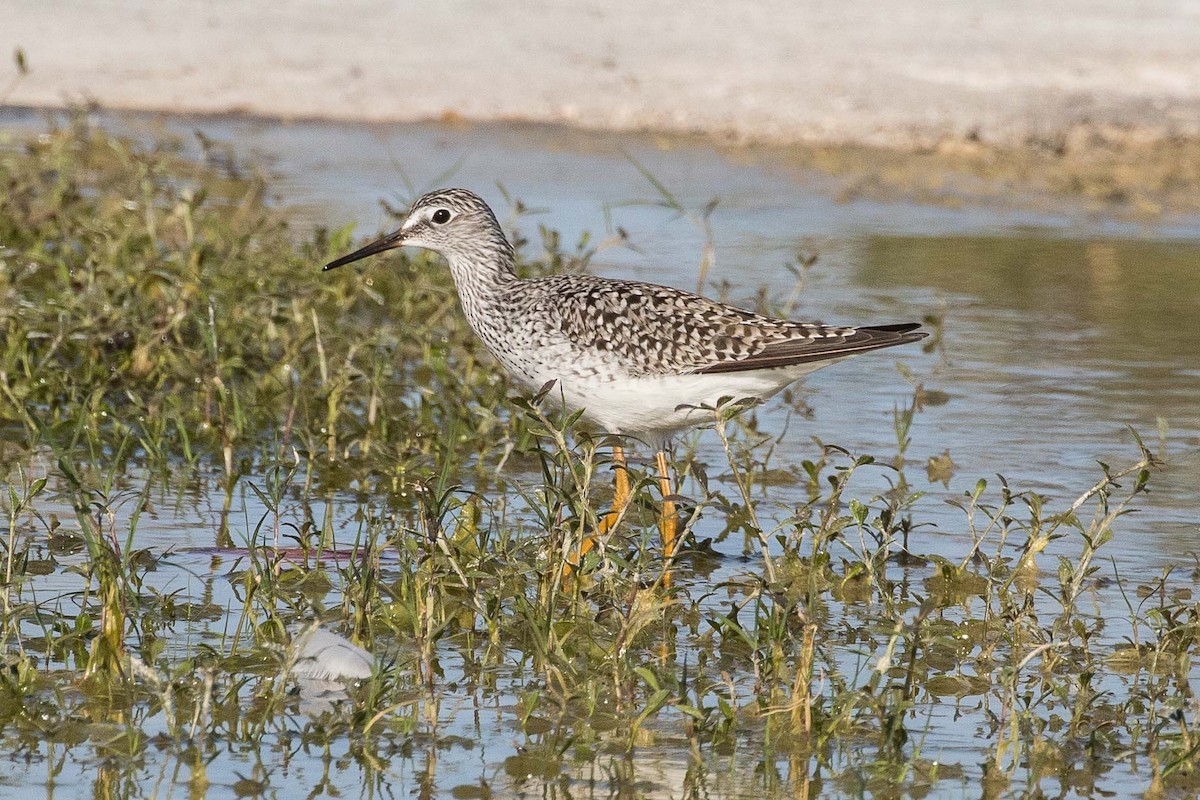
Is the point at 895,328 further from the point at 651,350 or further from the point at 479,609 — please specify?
the point at 479,609

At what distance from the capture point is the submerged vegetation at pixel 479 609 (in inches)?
173

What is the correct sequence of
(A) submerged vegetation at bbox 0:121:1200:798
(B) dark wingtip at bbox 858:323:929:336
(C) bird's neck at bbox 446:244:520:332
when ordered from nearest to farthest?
(A) submerged vegetation at bbox 0:121:1200:798 → (B) dark wingtip at bbox 858:323:929:336 → (C) bird's neck at bbox 446:244:520:332

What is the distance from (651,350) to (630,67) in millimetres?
9005

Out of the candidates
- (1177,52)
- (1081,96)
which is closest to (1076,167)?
(1081,96)

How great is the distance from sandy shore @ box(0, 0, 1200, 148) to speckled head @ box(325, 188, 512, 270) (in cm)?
735

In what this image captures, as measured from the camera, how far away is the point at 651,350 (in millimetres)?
6258

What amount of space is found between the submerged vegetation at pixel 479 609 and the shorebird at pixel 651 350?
36 cm

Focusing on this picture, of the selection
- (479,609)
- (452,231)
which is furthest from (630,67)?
(479,609)

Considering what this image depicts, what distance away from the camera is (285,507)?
21.5ft

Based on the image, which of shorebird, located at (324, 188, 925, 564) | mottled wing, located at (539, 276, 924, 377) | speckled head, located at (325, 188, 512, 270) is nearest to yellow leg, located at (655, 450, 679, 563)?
shorebird, located at (324, 188, 925, 564)

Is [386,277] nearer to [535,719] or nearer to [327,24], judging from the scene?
[535,719]

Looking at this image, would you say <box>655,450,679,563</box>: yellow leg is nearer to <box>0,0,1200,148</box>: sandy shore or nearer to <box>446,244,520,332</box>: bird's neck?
<box>446,244,520,332</box>: bird's neck

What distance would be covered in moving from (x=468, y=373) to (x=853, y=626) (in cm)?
259

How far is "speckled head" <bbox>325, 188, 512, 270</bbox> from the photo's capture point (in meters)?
7.09
